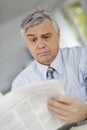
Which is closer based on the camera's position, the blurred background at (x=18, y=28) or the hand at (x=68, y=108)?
the hand at (x=68, y=108)

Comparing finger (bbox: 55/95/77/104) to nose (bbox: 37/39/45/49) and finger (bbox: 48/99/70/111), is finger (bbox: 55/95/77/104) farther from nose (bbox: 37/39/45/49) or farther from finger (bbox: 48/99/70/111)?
nose (bbox: 37/39/45/49)

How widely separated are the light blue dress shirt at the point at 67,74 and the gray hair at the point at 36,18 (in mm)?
89

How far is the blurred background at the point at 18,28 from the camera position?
74cm

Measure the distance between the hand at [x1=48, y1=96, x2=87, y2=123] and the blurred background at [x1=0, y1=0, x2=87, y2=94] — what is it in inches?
5.7

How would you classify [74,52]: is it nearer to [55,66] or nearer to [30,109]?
[55,66]

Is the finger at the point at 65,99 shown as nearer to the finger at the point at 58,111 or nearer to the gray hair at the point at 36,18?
the finger at the point at 58,111

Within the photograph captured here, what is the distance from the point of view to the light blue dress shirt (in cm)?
73

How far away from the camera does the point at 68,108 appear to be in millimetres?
653

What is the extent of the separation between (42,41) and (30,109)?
0.66 ft

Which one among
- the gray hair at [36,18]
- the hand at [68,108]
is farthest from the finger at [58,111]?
the gray hair at [36,18]

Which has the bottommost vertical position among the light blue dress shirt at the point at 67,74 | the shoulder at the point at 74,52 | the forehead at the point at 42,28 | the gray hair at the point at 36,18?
the light blue dress shirt at the point at 67,74

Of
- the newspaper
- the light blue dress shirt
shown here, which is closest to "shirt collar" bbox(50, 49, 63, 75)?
the light blue dress shirt

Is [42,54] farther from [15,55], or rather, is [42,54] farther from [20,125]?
[20,125]

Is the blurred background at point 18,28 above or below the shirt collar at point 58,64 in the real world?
above
